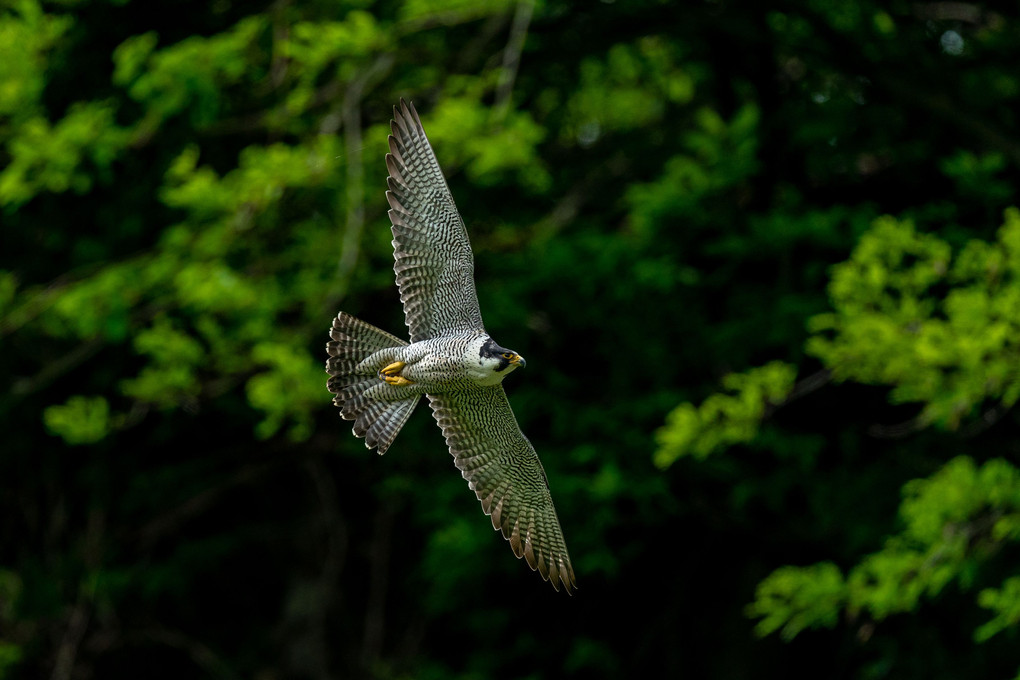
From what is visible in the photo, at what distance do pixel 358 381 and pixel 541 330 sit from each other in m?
6.14

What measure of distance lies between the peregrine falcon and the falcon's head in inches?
7.0

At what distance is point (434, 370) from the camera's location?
420 cm

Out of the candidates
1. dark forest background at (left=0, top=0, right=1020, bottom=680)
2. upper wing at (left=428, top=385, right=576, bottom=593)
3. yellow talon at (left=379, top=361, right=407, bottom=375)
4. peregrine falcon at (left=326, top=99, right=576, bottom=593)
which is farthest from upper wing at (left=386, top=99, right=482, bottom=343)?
dark forest background at (left=0, top=0, right=1020, bottom=680)

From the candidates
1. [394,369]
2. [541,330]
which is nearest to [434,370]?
[394,369]

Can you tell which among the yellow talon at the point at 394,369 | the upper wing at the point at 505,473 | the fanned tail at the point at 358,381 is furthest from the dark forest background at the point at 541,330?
the yellow talon at the point at 394,369

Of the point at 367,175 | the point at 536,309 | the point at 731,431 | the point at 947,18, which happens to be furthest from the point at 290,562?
the point at 947,18

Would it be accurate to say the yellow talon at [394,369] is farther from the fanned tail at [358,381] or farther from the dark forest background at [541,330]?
the dark forest background at [541,330]

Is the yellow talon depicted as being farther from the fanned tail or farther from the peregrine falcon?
the fanned tail

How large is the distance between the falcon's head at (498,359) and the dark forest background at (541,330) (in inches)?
158

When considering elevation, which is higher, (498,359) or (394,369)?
(498,359)

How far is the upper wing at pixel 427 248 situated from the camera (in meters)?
4.55

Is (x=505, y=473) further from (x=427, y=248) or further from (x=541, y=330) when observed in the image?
(x=541, y=330)

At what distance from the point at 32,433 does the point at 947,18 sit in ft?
25.7

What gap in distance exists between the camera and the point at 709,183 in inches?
416
